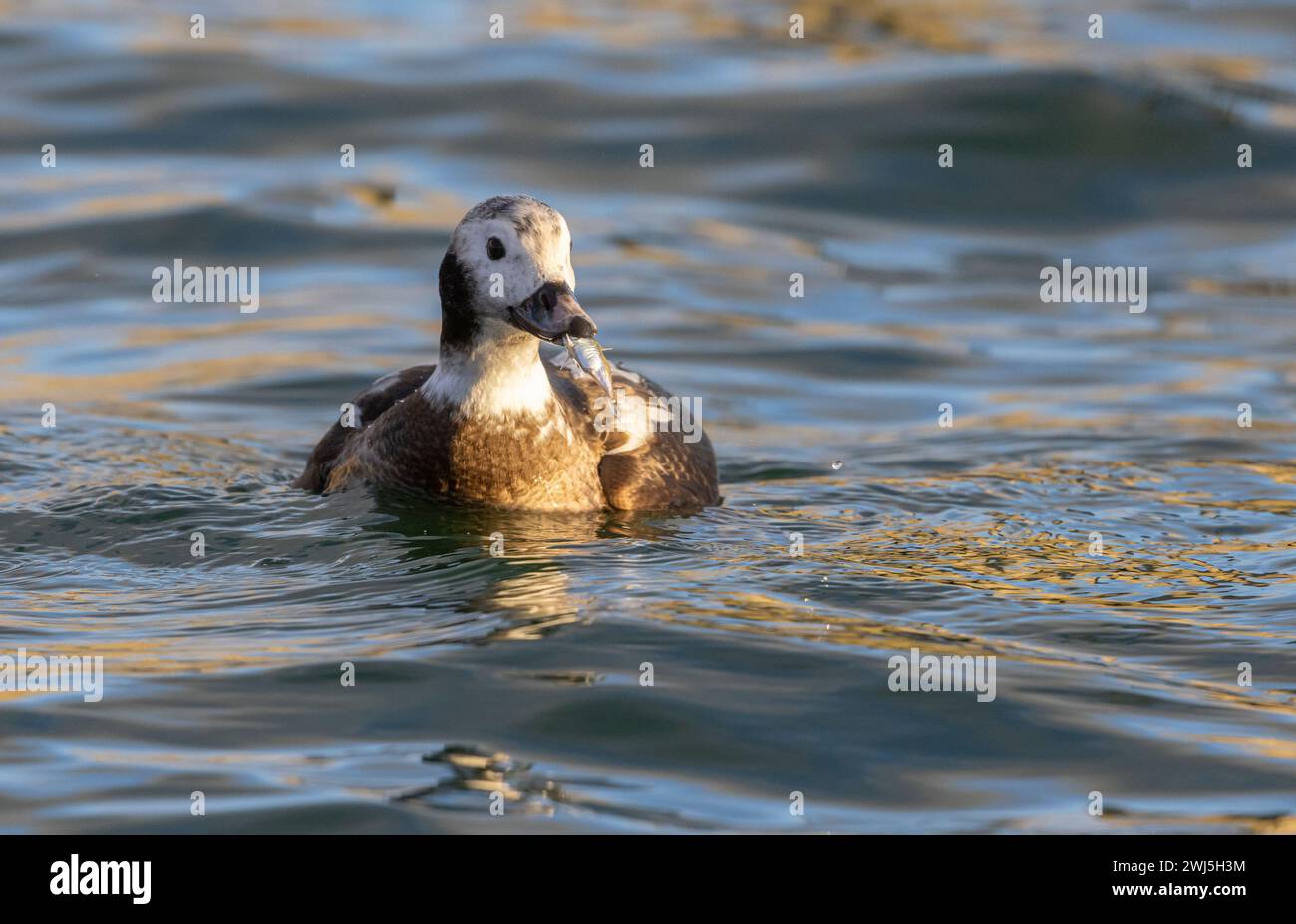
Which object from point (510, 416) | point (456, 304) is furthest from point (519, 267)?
point (510, 416)

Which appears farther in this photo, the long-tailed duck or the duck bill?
the long-tailed duck

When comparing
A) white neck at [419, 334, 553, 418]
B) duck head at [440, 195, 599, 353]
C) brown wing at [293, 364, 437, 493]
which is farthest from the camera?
brown wing at [293, 364, 437, 493]

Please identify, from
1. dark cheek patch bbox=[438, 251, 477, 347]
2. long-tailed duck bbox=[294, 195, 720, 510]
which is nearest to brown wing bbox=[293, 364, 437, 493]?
long-tailed duck bbox=[294, 195, 720, 510]

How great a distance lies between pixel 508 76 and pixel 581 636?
1117cm

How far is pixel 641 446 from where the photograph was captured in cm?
881

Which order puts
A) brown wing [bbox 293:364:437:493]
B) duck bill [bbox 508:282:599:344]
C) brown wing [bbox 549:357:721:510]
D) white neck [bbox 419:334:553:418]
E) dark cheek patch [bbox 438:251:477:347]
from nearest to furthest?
duck bill [bbox 508:282:599:344] < dark cheek patch [bbox 438:251:477:347] < white neck [bbox 419:334:553:418] < brown wing [bbox 549:357:721:510] < brown wing [bbox 293:364:437:493]

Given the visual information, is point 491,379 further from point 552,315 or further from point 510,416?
point 552,315

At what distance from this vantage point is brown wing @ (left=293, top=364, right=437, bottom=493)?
352 inches

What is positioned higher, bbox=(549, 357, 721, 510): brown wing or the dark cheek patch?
the dark cheek patch

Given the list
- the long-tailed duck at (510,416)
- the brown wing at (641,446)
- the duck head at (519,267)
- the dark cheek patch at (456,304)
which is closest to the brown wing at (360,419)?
the long-tailed duck at (510,416)

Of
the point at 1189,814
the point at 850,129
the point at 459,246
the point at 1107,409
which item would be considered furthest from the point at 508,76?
the point at 1189,814

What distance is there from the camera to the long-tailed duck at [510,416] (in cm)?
768

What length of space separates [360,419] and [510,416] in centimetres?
104

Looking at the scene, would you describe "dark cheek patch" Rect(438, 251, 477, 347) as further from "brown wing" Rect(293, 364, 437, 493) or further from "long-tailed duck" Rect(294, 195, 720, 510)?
"brown wing" Rect(293, 364, 437, 493)
